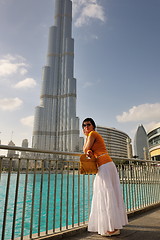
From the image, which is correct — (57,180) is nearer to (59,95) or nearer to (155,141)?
(155,141)

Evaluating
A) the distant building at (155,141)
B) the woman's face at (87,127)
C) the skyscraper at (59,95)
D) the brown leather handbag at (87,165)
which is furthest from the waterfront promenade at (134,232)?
the skyscraper at (59,95)

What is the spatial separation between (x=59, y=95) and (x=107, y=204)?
92374 millimetres

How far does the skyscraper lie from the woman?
259 feet

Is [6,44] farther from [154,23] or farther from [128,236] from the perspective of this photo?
[128,236]

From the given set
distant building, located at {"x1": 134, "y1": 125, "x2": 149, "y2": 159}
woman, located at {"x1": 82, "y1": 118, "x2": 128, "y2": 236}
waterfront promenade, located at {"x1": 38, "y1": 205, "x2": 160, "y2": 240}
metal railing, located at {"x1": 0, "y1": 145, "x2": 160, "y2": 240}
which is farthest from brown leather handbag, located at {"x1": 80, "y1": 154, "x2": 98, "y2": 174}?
distant building, located at {"x1": 134, "y1": 125, "x2": 149, "y2": 159}

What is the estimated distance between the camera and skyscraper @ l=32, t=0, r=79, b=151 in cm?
8469

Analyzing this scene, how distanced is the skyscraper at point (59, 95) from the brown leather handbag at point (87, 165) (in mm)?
79019

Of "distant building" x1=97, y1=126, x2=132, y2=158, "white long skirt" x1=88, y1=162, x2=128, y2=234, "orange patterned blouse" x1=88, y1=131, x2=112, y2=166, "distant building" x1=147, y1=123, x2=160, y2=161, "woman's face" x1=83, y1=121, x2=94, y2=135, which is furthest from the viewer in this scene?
"distant building" x1=97, y1=126, x2=132, y2=158

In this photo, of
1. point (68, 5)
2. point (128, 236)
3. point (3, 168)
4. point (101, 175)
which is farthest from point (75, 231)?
point (68, 5)

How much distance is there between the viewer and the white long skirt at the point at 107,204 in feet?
6.81

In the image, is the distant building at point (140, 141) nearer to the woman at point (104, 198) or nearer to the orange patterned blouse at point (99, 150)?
the woman at point (104, 198)

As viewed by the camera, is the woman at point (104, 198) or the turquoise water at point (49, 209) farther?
the turquoise water at point (49, 209)

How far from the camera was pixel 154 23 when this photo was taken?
27.3 feet

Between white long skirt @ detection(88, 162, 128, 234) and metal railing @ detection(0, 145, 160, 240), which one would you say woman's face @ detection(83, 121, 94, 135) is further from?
white long skirt @ detection(88, 162, 128, 234)
